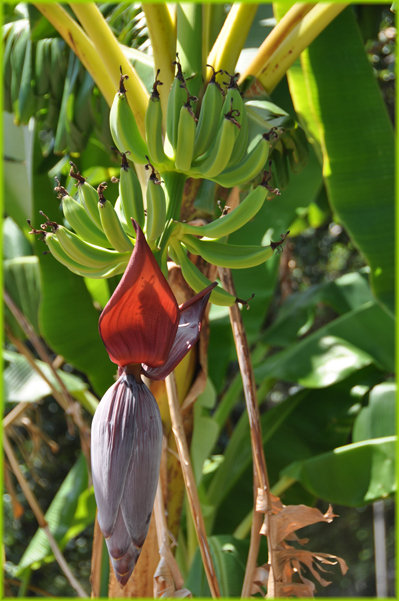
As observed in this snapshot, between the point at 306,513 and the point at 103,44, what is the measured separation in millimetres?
556

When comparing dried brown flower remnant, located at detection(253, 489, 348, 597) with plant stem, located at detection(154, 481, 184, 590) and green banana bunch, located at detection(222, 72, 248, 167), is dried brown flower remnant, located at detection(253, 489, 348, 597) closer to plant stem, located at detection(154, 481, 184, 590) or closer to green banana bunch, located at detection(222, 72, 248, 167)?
plant stem, located at detection(154, 481, 184, 590)

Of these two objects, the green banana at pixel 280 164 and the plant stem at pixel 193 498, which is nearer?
the plant stem at pixel 193 498

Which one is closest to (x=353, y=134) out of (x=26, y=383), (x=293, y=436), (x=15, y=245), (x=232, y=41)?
(x=232, y=41)

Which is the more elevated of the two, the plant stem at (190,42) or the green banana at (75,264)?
the plant stem at (190,42)

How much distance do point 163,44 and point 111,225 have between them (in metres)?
0.33

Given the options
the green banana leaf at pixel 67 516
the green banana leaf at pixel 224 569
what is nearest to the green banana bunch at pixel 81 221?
the green banana leaf at pixel 224 569

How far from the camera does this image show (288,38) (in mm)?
772

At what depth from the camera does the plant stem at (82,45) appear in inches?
29.3

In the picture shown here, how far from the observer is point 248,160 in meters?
0.55

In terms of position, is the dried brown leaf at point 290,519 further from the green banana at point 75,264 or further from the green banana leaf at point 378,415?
the green banana leaf at point 378,415

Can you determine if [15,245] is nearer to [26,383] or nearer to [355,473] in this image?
[26,383]

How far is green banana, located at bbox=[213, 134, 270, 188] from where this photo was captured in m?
0.54

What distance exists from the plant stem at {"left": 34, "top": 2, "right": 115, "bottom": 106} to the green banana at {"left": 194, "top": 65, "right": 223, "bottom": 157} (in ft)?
0.76

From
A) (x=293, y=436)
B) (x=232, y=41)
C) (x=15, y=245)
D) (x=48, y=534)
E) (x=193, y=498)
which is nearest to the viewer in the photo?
(x=193, y=498)
